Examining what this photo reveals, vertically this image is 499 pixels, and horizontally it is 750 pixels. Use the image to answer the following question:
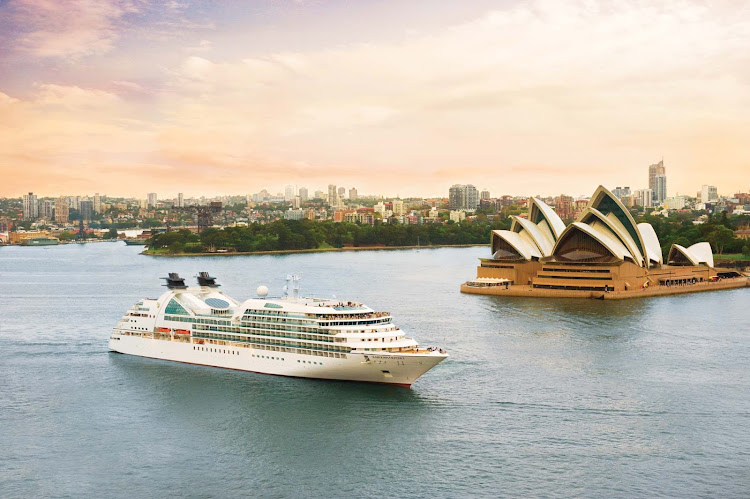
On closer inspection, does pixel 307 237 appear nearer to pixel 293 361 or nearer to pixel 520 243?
pixel 520 243

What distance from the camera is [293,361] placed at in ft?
81.5

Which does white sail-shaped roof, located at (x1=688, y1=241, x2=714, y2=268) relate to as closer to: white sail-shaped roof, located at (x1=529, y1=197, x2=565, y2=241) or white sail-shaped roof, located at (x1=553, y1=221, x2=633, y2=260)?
white sail-shaped roof, located at (x1=553, y1=221, x2=633, y2=260)

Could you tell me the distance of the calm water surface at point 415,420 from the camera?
57.2ft

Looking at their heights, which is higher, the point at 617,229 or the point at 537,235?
the point at 617,229

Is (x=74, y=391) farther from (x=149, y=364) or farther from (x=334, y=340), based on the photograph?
(x=334, y=340)

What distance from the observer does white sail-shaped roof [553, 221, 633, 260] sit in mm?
49469

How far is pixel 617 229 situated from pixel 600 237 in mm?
1816

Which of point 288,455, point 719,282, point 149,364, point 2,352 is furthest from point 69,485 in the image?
point 719,282

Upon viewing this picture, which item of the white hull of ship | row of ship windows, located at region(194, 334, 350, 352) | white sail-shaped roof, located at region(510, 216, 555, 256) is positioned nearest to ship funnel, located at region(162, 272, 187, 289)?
the white hull of ship

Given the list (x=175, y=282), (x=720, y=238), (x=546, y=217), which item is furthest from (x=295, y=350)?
(x=720, y=238)

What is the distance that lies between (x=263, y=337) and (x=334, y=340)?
276 cm

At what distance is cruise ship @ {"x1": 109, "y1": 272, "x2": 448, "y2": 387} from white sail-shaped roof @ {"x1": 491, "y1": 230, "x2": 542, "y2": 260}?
27.5m

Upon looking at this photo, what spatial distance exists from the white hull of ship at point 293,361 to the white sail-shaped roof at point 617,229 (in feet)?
100

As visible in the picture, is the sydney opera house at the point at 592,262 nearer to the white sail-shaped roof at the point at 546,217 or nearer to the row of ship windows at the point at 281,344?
the white sail-shaped roof at the point at 546,217
